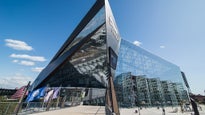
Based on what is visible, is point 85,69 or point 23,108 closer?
point 23,108

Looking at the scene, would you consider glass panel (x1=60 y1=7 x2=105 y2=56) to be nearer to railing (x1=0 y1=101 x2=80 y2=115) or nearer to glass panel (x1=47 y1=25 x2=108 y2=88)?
glass panel (x1=47 y1=25 x2=108 y2=88)

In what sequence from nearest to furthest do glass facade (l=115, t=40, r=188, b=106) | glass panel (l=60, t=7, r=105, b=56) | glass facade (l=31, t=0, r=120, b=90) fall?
glass facade (l=31, t=0, r=120, b=90)
glass panel (l=60, t=7, r=105, b=56)
glass facade (l=115, t=40, r=188, b=106)

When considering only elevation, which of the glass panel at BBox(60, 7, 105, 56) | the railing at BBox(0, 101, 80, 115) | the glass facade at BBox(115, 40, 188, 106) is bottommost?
the railing at BBox(0, 101, 80, 115)

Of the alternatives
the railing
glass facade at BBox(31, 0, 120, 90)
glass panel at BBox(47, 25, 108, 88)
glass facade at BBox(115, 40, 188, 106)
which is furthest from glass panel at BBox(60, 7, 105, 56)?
the railing

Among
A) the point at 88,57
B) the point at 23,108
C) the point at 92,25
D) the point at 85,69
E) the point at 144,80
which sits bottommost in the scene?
the point at 23,108

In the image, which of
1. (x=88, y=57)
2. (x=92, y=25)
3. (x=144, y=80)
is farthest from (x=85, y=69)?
(x=144, y=80)

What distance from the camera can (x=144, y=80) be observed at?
40219 mm

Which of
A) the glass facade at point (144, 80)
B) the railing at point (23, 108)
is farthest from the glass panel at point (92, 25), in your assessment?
the railing at point (23, 108)

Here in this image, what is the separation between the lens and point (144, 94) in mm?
37906

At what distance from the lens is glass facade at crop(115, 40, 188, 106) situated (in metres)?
34.6

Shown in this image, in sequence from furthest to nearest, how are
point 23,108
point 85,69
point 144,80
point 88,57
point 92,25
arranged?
point 144,80 → point 85,69 → point 88,57 → point 92,25 → point 23,108

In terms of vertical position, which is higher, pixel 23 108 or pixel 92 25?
pixel 92 25

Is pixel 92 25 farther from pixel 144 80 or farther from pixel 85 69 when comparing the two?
pixel 144 80

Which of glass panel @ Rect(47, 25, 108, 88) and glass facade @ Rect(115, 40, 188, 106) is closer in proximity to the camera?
glass facade @ Rect(115, 40, 188, 106)
